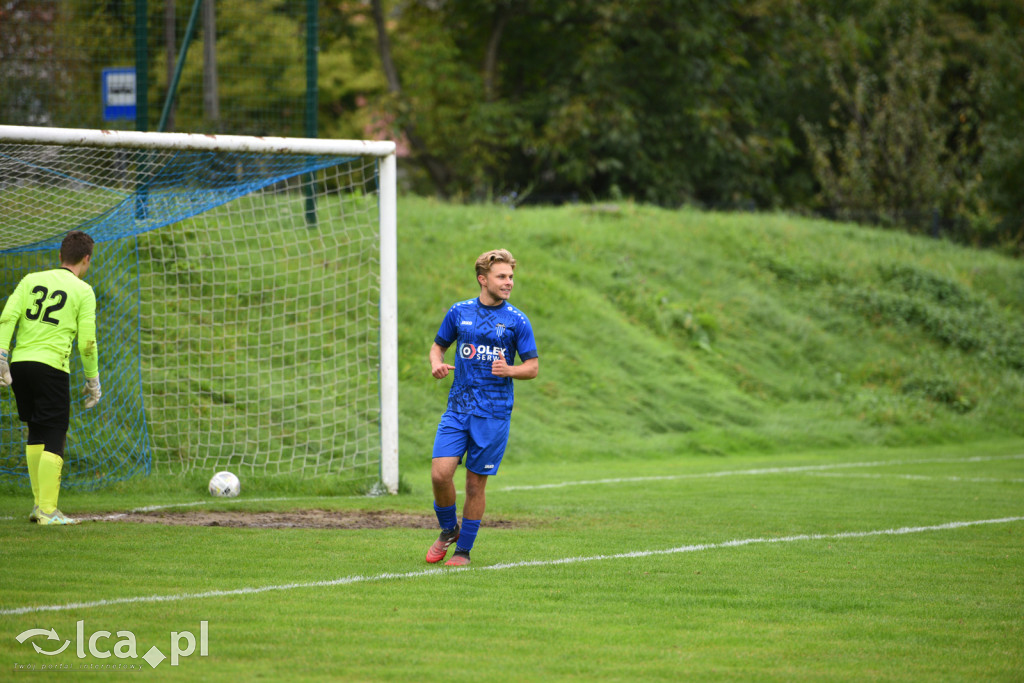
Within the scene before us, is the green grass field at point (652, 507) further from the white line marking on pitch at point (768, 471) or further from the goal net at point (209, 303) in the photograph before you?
the goal net at point (209, 303)

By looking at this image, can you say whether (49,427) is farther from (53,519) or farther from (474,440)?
(474,440)

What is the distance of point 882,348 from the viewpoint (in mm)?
20547

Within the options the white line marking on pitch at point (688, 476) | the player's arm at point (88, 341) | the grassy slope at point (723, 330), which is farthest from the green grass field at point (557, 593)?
the grassy slope at point (723, 330)

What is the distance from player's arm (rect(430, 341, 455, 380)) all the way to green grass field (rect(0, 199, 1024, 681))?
1277 mm

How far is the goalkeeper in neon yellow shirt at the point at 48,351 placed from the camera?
7.74 m

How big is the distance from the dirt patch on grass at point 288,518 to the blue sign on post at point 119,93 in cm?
729

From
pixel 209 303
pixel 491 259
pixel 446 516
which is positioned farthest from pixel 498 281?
pixel 209 303

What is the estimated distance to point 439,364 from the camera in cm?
657

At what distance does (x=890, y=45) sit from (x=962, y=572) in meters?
23.5

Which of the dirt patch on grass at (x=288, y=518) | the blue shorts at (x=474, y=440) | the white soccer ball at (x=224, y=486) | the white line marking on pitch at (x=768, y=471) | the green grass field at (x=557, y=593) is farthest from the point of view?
the white line marking on pitch at (x=768, y=471)

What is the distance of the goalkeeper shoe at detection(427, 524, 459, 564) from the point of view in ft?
22.8

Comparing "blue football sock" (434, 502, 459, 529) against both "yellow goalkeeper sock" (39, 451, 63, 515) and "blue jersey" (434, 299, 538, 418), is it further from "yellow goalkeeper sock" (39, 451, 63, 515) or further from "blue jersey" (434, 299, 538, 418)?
"yellow goalkeeper sock" (39, 451, 63, 515)

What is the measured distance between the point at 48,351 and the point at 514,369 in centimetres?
369

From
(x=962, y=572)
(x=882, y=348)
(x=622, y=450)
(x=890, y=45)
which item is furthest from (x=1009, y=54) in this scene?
(x=962, y=572)
